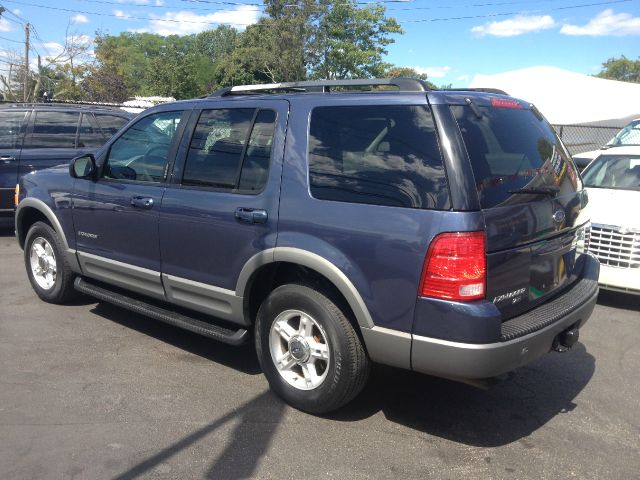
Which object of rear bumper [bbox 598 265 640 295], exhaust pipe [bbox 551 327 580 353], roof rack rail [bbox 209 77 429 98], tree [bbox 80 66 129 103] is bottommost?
rear bumper [bbox 598 265 640 295]

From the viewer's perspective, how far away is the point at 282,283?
402cm

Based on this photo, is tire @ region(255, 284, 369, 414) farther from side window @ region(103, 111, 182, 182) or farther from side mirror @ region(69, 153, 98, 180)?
side mirror @ region(69, 153, 98, 180)

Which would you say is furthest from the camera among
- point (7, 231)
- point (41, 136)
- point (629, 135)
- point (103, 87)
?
point (103, 87)

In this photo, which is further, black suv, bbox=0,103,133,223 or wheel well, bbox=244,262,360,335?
black suv, bbox=0,103,133,223

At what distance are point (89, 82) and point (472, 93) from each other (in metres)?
37.7

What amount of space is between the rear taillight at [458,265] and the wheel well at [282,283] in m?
0.68

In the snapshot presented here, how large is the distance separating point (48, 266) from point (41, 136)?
13.5ft

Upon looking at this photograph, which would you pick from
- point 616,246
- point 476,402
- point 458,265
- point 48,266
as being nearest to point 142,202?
point 48,266

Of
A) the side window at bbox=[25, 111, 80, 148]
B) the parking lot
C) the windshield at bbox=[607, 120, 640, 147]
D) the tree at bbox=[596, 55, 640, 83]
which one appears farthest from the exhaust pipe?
the tree at bbox=[596, 55, 640, 83]

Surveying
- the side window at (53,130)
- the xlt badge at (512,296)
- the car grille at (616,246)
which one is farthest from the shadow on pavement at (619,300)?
the side window at (53,130)

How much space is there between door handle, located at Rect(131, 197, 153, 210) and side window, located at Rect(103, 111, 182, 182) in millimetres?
174

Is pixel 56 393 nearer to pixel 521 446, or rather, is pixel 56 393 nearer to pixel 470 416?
pixel 470 416

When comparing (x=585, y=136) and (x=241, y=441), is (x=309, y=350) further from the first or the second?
(x=585, y=136)

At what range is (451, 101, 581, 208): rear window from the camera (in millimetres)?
3244
